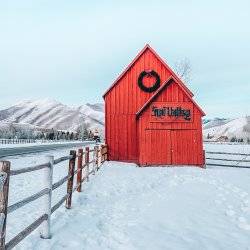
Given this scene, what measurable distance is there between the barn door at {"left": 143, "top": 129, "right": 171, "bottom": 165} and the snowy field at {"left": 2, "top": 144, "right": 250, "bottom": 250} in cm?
1035

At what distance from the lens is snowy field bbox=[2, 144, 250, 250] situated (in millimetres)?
7160

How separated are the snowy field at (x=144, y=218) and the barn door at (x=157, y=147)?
10349mm

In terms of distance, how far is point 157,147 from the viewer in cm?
2516

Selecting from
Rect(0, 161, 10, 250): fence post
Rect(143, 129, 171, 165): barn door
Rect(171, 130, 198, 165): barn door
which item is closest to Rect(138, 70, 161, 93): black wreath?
Rect(143, 129, 171, 165): barn door

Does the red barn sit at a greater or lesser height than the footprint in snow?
greater

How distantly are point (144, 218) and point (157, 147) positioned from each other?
633 inches

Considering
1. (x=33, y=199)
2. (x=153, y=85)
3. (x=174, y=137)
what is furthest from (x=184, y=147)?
A: (x=33, y=199)

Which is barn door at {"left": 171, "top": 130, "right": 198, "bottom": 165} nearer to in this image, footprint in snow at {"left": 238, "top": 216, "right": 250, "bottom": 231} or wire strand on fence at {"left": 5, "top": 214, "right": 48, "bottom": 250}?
footprint in snow at {"left": 238, "top": 216, "right": 250, "bottom": 231}

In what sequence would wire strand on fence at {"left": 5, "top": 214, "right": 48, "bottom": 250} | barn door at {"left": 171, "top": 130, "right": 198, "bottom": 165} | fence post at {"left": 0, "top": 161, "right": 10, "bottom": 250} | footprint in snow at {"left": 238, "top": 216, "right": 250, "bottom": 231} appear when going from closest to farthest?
1. fence post at {"left": 0, "top": 161, "right": 10, "bottom": 250}
2. wire strand on fence at {"left": 5, "top": 214, "right": 48, "bottom": 250}
3. footprint in snow at {"left": 238, "top": 216, "right": 250, "bottom": 231}
4. barn door at {"left": 171, "top": 130, "right": 198, "bottom": 165}

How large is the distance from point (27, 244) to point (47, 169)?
1.32m

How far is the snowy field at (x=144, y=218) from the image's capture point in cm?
716

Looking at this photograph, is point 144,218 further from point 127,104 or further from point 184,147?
point 127,104

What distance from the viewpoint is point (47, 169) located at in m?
7.29

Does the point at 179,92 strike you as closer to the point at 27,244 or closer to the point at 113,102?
the point at 113,102
